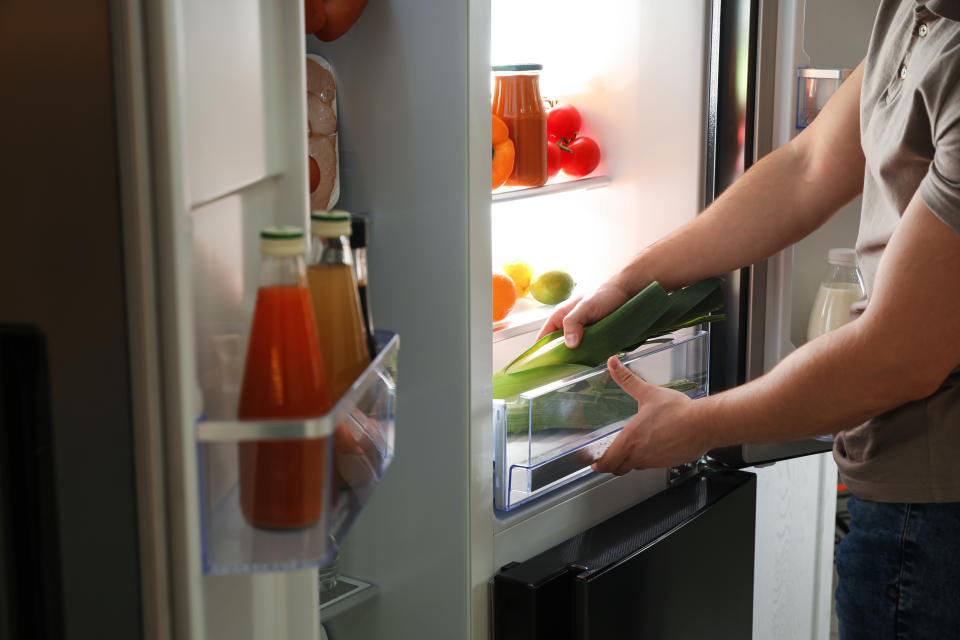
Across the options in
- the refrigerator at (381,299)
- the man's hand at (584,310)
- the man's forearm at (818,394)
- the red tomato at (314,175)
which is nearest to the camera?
the refrigerator at (381,299)

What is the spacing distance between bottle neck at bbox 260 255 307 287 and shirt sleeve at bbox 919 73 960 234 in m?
0.83

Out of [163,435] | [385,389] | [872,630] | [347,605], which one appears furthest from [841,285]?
[163,435]

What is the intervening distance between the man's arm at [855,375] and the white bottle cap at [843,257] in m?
0.61

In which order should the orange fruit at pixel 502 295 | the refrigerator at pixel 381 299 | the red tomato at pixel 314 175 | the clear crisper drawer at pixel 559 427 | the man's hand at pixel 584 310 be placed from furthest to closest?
the orange fruit at pixel 502 295 → the man's hand at pixel 584 310 → the clear crisper drawer at pixel 559 427 → the red tomato at pixel 314 175 → the refrigerator at pixel 381 299

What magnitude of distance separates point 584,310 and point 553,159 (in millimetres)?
384

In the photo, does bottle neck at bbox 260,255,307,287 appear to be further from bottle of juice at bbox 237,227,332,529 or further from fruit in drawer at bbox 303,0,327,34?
fruit in drawer at bbox 303,0,327,34

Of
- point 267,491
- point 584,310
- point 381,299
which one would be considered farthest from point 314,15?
point 267,491

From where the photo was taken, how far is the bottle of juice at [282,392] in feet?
2.27

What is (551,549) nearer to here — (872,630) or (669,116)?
(872,630)

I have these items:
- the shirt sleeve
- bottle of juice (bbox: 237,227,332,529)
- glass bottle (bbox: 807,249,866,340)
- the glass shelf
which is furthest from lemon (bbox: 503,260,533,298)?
bottle of juice (bbox: 237,227,332,529)

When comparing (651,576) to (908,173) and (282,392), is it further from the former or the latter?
(282,392)

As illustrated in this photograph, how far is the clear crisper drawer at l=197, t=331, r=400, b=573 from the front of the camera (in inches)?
26.5

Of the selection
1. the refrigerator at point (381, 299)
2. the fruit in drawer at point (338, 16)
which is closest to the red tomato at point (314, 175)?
the refrigerator at point (381, 299)

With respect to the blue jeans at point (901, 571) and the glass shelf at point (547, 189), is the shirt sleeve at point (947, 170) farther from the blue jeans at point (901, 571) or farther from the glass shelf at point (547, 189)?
the glass shelf at point (547, 189)
